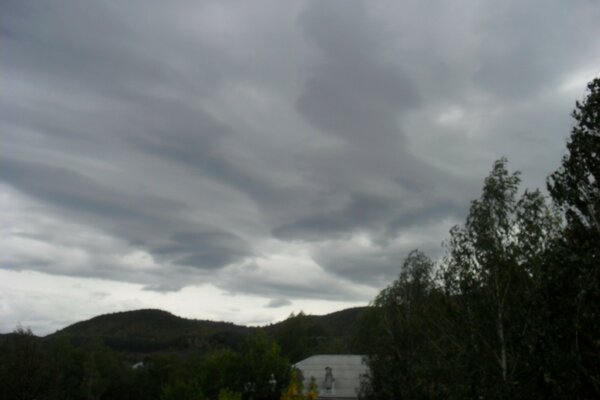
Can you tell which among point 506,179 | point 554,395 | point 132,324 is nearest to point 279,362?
point 506,179

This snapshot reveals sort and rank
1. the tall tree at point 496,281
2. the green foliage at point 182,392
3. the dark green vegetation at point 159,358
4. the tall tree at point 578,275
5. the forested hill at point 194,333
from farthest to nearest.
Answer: the forested hill at point 194,333, the dark green vegetation at point 159,358, the green foliage at point 182,392, the tall tree at point 496,281, the tall tree at point 578,275

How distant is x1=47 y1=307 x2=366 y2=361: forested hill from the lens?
107438 millimetres

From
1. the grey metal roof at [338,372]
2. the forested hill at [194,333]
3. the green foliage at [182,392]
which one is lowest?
the green foliage at [182,392]

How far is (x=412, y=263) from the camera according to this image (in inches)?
1515

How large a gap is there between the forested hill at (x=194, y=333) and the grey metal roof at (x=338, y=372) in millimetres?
Answer: 19033

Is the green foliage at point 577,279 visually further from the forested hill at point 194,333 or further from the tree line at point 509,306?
the forested hill at point 194,333

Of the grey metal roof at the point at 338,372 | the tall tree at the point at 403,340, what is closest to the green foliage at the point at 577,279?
the tall tree at the point at 403,340

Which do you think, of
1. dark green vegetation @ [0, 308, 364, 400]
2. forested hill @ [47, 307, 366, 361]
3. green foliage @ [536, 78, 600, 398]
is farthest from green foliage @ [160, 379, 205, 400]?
forested hill @ [47, 307, 366, 361]

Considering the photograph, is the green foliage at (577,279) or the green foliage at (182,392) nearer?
the green foliage at (577,279)

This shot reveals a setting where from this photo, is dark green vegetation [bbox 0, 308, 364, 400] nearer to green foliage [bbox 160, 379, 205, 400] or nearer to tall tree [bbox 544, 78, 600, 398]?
green foliage [bbox 160, 379, 205, 400]

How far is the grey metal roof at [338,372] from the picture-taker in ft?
168

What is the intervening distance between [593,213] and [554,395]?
5044mm

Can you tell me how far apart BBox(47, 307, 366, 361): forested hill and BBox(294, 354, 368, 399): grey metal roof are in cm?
1903

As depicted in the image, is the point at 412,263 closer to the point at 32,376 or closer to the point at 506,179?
the point at 506,179
